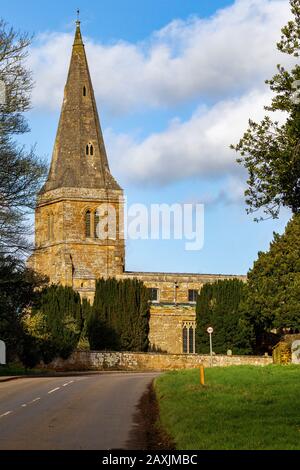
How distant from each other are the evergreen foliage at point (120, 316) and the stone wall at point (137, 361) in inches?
323

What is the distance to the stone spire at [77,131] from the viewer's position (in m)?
100

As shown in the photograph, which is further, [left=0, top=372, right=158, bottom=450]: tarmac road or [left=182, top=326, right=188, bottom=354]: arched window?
[left=182, top=326, right=188, bottom=354]: arched window

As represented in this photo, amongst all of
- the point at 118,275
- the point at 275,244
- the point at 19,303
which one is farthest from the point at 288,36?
the point at 118,275

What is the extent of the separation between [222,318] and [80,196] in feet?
70.0

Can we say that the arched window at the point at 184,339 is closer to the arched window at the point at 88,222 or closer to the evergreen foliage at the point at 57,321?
the arched window at the point at 88,222

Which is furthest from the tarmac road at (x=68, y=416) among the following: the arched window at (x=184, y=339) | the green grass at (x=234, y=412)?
the arched window at (x=184, y=339)

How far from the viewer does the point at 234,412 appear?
2111 cm

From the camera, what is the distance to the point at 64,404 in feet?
91.4

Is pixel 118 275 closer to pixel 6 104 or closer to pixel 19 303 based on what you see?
pixel 19 303

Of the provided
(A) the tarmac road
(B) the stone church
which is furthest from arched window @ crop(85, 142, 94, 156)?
(A) the tarmac road

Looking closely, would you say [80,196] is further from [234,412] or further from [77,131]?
[234,412]

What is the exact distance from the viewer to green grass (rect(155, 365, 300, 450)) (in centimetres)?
1682

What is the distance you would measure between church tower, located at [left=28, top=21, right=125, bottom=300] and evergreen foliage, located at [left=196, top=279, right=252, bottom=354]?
13872mm

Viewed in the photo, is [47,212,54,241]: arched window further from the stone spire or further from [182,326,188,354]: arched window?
[182,326,188,354]: arched window
